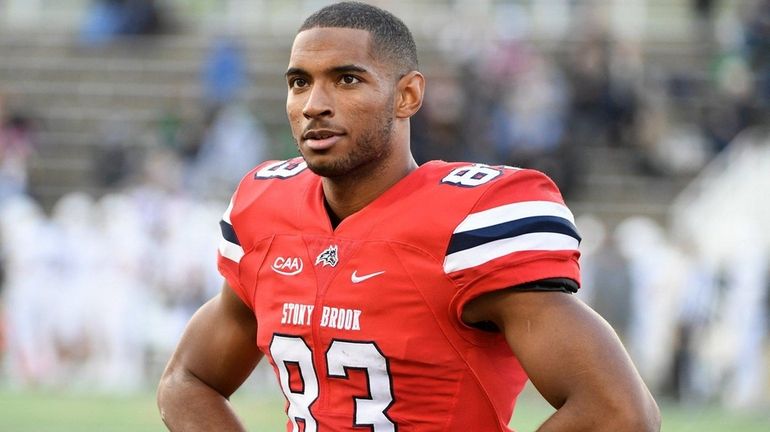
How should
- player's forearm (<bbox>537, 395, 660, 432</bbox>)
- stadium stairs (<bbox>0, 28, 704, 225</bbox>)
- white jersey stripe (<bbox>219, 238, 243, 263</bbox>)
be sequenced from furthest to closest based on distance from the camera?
stadium stairs (<bbox>0, 28, 704, 225</bbox>) < white jersey stripe (<bbox>219, 238, 243, 263</bbox>) < player's forearm (<bbox>537, 395, 660, 432</bbox>)

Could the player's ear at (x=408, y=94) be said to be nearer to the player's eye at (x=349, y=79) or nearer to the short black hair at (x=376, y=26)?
the short black hair at (x=376, y=26)

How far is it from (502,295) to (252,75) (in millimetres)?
16991

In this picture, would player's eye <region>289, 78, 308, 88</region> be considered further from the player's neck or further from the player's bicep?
the player's bicep

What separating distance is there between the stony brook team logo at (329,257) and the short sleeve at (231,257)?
0.93 ft

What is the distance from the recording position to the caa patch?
144 inches

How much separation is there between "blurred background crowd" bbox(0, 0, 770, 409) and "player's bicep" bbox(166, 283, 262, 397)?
1070 cm

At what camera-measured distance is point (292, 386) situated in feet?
12.4

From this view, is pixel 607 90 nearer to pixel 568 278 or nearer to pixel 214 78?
pixel 214 78

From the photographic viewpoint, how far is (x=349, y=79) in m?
3.71

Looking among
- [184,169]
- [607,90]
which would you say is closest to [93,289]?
[184,169]

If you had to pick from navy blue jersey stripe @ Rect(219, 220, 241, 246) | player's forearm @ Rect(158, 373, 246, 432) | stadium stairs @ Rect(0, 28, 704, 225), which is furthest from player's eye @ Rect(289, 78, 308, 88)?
stadium stairs @ Rect(0, 28, 704, 225)

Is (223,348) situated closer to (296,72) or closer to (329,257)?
(329,257)

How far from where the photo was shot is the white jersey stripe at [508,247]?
346 cm

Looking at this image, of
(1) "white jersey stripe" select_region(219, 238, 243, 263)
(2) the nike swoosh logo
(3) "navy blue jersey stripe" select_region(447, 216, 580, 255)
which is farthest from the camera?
(1) "white jersey stripe" select_region(219, 238, 243, 263)
